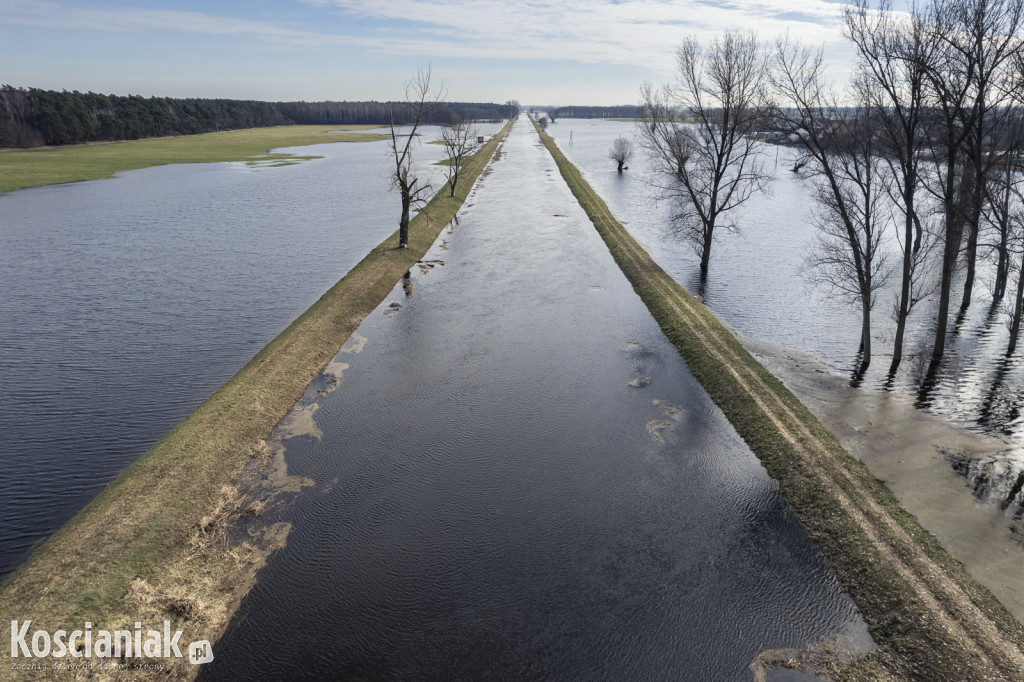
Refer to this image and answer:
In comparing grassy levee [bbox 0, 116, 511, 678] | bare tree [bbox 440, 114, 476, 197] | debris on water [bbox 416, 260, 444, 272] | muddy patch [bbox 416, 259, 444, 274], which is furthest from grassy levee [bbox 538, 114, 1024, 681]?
bare tree [bbox 440, 114, 476, 197]

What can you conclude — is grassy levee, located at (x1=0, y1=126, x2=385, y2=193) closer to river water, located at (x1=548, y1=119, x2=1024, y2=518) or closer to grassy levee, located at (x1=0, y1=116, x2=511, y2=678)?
grassy levee, located at (x1=0, y1=116, x2=511, y2=678)

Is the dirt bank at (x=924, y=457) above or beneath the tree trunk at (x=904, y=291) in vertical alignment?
beneath

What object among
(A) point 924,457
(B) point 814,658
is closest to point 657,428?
(A) point 924,457

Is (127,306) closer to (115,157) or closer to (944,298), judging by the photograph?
(944,298)

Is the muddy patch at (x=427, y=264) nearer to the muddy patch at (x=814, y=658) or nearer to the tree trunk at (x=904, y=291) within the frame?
the tree trunk at (x=904, y=291)

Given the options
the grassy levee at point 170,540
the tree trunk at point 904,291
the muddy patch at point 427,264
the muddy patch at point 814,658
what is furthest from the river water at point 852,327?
the grassy levee at point 170,540

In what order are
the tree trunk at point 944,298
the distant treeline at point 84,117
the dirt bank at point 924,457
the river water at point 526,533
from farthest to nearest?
1. the distant treeline at point 84,117
2. the tree trunk at point 944,298
3. the dirt bank at point 924,457
4. the river water at point 526,533
